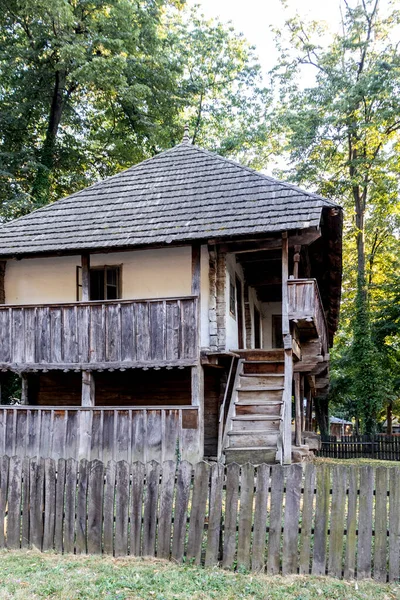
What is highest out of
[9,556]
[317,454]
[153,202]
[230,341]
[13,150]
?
[13,150]

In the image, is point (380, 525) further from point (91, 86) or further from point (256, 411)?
point (91, 86)

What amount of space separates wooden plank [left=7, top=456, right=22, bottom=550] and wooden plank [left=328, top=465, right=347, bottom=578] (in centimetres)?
387

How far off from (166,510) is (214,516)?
23.6 inches

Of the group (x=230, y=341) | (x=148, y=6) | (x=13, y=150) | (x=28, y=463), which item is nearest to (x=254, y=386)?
(x=230, y=341)

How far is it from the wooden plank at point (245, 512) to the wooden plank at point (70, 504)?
210 cm

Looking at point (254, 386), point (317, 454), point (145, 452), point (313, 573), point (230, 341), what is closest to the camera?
point (313, 573)

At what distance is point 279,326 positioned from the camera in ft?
73.0

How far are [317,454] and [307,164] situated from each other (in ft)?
53.0

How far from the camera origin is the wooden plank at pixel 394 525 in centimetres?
581

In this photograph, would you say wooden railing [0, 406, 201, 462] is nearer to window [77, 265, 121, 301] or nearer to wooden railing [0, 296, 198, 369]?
wooden railing [0, 296, 198, 369]

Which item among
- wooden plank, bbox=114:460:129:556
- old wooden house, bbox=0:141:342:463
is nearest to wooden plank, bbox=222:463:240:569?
wooden plank, bbox=114:460:129:556

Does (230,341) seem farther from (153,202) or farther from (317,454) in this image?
(317,454)

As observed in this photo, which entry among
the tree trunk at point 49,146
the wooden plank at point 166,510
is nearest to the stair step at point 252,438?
the wooden plank at point 166,510

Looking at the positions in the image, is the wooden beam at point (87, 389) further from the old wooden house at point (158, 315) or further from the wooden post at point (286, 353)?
the wooden post at point (286, 353)
